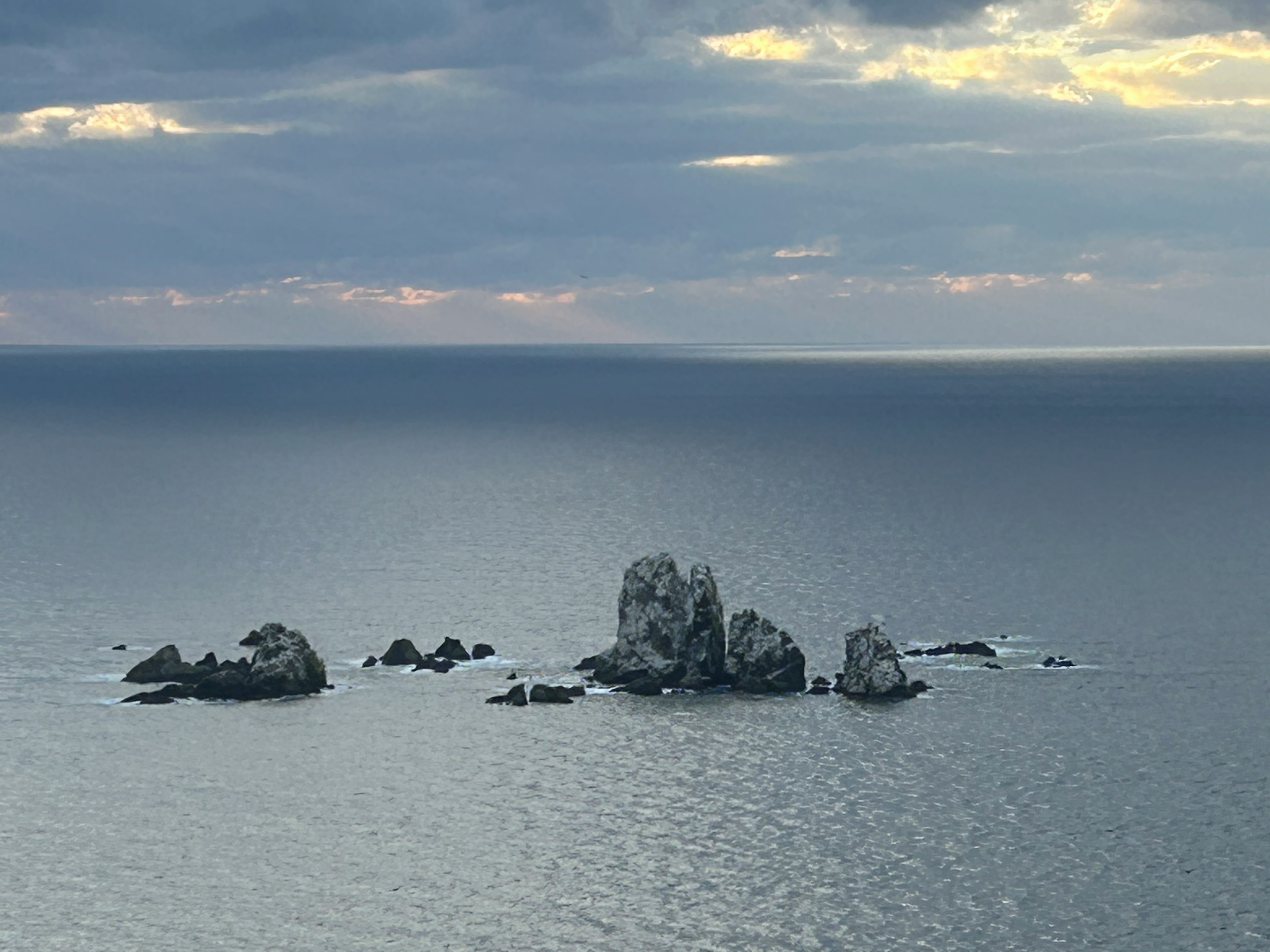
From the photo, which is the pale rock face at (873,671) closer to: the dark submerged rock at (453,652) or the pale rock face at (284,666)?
the dark submerged rock at (453,652)

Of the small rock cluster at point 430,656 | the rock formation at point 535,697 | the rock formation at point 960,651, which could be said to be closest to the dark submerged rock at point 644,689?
the rock formation at point 535,697

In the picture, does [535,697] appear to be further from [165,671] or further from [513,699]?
[165,671]

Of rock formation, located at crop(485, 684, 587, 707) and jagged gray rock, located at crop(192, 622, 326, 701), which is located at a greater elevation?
jagged gray rock, located at crop(192, 622, 326, 701)

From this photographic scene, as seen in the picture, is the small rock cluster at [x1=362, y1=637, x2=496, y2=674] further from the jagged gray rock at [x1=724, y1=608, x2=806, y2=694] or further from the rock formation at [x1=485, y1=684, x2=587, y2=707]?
the jagged gray rock at [x1=724, y1=608, x2=806, y2=694]

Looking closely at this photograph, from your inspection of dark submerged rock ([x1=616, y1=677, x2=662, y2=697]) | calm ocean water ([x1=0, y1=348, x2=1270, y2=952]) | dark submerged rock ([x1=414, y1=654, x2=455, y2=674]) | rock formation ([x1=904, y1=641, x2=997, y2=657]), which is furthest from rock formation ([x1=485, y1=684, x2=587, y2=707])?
rock formation ([x1=904, y1=641, x2=997, y2=657])

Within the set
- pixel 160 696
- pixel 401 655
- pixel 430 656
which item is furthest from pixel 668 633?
pixel 160 696

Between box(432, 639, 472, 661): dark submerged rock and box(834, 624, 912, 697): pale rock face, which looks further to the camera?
box(432, 639, 472, 661): dark submerged rock

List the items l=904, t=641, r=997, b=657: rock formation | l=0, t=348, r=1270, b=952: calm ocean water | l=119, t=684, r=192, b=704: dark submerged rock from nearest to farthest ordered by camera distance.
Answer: l=0, t=348, r=1270, b=952: calm ocean water, l=119, t=684, r=192, b=704: dark submerged rock, l=904, t=641, r=997, b=657: rock formation
